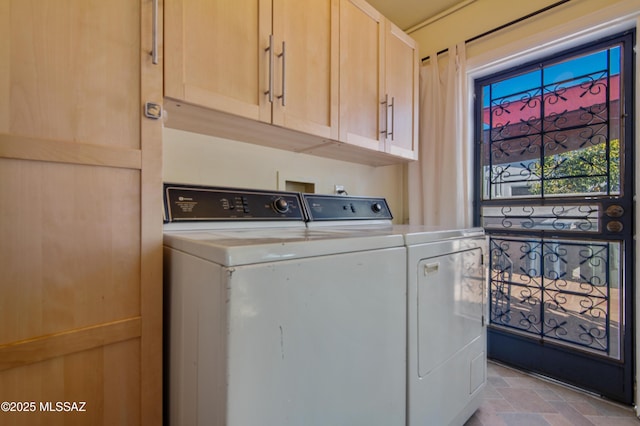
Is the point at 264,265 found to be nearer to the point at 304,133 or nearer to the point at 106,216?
the point at 106,216

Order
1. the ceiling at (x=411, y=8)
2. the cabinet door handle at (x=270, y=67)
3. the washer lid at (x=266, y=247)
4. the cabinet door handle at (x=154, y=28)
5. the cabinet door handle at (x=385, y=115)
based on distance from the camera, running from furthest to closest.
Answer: the ceiling at (x=411, y=8) → the cabinet door handle at (x=385, y=115) → the cabinet door handle at (x=270, y=67) → the cabinet door handle at (x=154, y=28) → the washer lid at (x=266, y=247)

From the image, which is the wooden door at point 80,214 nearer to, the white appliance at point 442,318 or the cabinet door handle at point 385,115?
the white appliance at point 442,318

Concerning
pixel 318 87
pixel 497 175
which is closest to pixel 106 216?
pixel 318 87

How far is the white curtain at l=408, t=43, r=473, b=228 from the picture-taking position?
2.15m

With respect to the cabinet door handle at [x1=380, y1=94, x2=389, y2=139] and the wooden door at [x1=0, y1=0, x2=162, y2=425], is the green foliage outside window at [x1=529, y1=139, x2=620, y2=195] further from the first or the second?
the wooden door at [x1=0, y1=0, x2=162, y2=425]

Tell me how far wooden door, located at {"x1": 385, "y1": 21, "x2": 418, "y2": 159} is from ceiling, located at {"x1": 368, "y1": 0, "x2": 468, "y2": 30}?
374mm

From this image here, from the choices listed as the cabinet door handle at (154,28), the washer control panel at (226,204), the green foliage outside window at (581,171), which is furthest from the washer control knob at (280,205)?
the green foliage outside window at (581,171)

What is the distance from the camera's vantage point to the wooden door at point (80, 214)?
27.0 inches

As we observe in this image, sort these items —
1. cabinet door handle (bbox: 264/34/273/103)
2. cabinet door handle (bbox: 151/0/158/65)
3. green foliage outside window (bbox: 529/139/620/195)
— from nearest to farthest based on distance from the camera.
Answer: cabinet door handle (bbox: 151/0/158/65)
cabinet door handle (bbox: 264/34/273/103)
green foliage outside window (bbox: 529/139/620/195)

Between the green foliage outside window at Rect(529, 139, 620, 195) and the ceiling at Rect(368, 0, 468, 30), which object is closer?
the green foliage outside window at Rect(529, 139, 620, 195)

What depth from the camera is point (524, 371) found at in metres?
2.00

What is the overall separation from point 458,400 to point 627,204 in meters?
1.47

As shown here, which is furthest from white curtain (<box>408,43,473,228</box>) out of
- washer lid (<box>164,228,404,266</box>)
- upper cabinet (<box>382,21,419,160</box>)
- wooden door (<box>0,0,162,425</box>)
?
wooden door (<box>0,0,162,425</box>)

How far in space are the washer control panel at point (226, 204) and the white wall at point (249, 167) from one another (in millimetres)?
332
